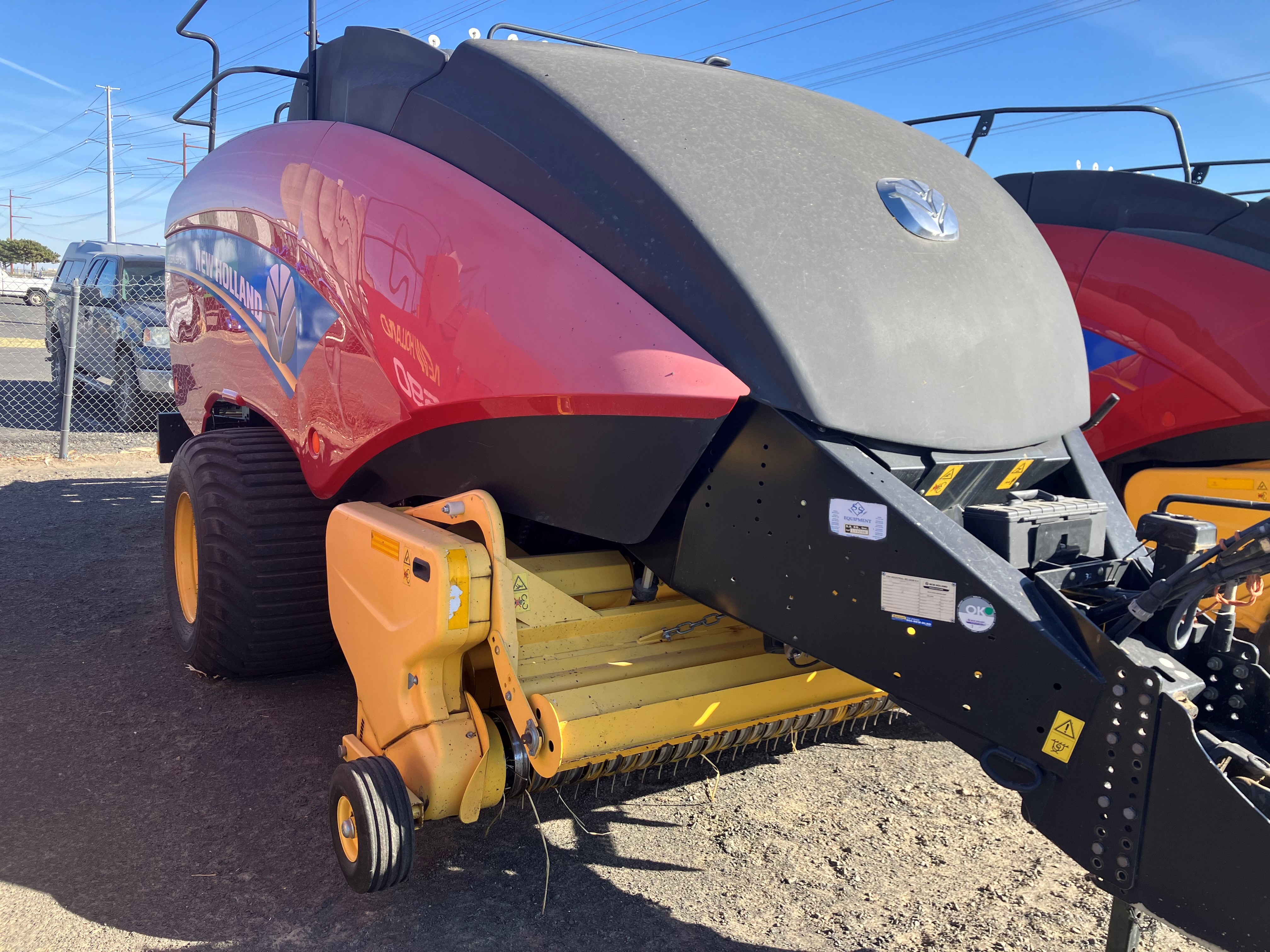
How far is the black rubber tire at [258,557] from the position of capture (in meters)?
3.54

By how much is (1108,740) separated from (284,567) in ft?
9.32

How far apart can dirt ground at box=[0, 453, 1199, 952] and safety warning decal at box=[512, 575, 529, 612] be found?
799 mm

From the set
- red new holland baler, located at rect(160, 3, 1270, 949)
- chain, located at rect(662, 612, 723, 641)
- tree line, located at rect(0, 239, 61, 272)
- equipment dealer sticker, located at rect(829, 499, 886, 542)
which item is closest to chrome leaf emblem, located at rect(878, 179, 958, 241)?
red new holland baler, located at rect(160, 3, 1270, 949)

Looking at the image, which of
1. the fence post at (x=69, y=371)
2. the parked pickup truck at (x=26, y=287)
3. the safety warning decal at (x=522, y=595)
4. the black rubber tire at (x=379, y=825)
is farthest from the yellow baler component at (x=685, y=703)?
the parked pickup truck at (x=26, y=287)

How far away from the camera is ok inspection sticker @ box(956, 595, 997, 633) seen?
A: 177 centimetres

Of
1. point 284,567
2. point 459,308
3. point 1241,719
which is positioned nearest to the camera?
point 1241,719

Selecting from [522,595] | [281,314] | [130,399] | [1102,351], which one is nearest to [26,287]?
[130,399]

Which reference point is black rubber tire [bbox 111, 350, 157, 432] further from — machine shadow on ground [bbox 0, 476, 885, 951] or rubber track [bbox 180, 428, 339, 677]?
rubber track [bbox 180, 428, 339, 677]

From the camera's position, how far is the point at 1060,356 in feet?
8.16

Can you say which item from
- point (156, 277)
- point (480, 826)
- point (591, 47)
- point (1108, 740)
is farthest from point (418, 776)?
point (156, 277)

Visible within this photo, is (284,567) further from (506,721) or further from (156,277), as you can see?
(156,277)

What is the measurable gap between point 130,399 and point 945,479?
10.7m

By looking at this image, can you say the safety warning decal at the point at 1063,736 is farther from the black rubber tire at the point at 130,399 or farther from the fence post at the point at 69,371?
the black rubber tire at the point at 130,399

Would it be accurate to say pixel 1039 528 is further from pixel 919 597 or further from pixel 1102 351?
pixel 1102 351
